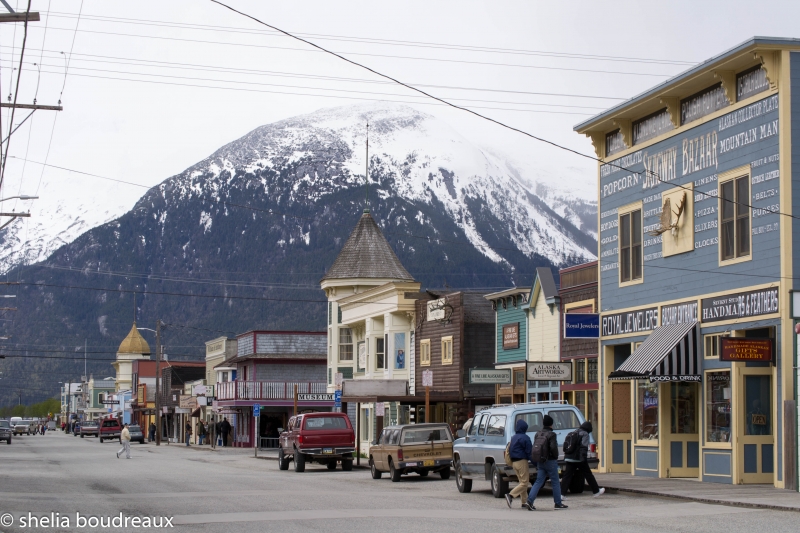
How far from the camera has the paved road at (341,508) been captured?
53.0 ft

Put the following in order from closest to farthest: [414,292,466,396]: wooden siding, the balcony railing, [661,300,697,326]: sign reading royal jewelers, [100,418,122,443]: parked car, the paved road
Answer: the paved road < [661,300,697,326]: sign reading royal jewelers < [414,292,466,396]: wooden siding < the balcony railing < [100,418,122,443]: parked car

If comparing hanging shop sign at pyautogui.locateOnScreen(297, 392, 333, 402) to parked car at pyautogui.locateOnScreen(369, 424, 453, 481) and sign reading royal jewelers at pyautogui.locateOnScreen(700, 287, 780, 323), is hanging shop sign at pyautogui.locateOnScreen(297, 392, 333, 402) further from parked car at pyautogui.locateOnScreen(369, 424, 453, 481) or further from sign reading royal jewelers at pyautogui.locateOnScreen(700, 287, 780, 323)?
sign reading royal jewelers at pyautogui.locateOnScreen(700, 287, 780, 323)

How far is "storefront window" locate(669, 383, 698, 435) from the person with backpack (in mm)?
5427

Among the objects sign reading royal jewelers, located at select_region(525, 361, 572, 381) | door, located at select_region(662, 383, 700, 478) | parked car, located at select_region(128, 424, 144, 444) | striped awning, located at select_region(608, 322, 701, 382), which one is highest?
striped awning, located at select_region(608, 322, 701, 382)

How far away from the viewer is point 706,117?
24625 millimetres

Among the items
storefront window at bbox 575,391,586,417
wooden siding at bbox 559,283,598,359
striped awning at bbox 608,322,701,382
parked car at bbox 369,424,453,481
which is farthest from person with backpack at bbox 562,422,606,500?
storefront window at bbox 575,391,586,417

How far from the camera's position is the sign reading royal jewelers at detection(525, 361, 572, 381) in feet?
97.0

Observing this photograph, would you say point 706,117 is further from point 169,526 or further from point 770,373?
point 169,526

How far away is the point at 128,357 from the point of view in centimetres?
14025

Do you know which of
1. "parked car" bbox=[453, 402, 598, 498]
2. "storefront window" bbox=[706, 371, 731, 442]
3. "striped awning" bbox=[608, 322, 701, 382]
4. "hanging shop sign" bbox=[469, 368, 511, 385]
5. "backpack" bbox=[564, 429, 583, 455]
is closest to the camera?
"backpack" bbox=[564, 429, 583, 455]

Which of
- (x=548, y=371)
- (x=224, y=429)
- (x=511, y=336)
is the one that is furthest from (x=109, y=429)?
(x=548, y=371)

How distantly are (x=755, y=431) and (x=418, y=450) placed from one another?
8.80m

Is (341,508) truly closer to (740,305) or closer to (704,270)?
(740,305)

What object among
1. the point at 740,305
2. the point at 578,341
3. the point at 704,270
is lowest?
the point at 578,341
